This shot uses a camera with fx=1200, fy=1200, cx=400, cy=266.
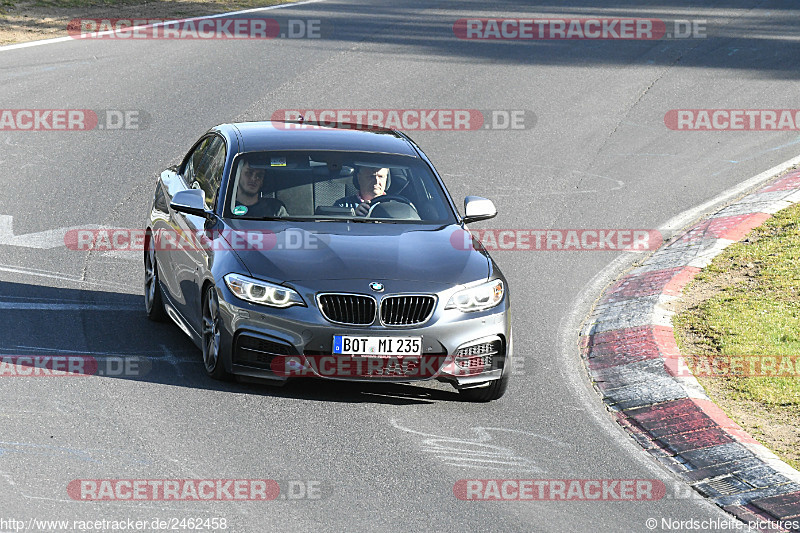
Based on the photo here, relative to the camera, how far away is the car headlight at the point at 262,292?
25.5 feet

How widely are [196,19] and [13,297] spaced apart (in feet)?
48.0

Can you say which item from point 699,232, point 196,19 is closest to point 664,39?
point 196,19

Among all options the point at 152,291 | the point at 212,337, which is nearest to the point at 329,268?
the point at 212,337

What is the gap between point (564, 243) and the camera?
41.9ft

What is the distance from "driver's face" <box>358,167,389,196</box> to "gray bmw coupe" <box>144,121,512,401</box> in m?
0.01

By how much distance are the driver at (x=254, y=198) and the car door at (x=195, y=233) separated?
23 centimetres

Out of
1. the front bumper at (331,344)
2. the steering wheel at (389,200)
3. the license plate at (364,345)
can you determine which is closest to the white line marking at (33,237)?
the steering wheel at (389,200)

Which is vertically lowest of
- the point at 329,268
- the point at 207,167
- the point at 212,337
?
the point at 212,337

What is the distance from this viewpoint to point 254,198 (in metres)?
8.95

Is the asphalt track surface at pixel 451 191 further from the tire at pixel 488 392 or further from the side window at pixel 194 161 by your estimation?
the side window at pixel 194 161

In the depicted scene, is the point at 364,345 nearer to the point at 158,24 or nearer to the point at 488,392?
the point at 488,392

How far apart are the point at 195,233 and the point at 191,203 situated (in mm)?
283

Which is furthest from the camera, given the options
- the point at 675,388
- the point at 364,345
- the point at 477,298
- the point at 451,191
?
the point at 451,191

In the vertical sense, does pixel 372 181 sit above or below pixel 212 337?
above
